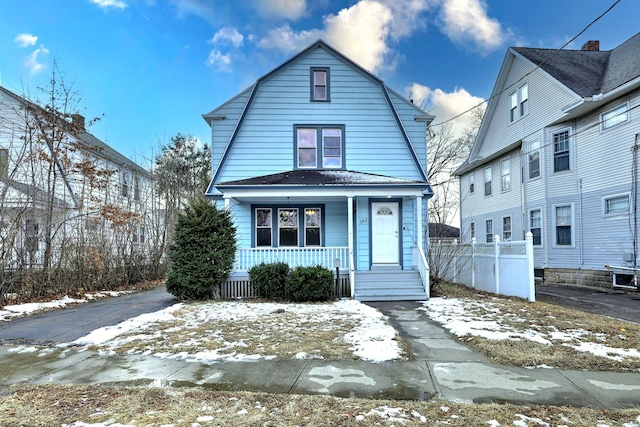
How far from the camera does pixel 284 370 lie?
13.7 ft

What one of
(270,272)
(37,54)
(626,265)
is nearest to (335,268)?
(270,272)

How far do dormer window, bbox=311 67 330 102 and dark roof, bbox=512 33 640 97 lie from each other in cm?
828

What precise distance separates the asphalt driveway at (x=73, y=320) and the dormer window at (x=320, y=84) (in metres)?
7.79

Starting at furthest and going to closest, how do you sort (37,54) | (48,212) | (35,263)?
(37,54) < (48,212) < (35,263)

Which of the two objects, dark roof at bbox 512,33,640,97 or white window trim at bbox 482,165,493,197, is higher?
dark roof at bbox 512,33,640,97

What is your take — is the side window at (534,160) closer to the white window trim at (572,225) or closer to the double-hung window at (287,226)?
the white window trim at (572,225)

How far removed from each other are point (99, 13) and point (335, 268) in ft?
42.8

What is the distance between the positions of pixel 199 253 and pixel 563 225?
1353cm

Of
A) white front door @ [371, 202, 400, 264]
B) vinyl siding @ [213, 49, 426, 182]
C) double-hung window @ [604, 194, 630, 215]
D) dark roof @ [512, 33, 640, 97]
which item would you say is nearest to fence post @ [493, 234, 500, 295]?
white front door @ [371, 202, 400, 264]

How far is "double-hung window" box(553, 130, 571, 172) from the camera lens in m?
13.9

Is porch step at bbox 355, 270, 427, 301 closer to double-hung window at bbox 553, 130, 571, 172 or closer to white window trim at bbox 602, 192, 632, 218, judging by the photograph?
white window trim at bbox 602, 192, 632, 218

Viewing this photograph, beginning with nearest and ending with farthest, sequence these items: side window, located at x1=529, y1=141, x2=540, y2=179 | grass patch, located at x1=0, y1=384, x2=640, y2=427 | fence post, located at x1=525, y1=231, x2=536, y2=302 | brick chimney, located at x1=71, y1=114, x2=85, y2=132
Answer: grass patch, located at x1=0, y1=384, x2=640, y2=427 → fence post, located at x1=525, y1=231, x2=536, y2=302 → brick chimney, located at x1=71, y1=114, x2=85, y2=132 → side window, located at x1=529, y1=141, x2=540, y2=179

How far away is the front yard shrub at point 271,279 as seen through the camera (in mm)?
9602

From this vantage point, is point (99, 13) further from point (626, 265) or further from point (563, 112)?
point (626, 265)
